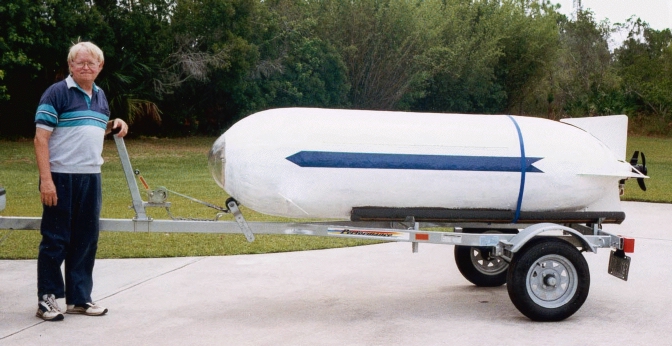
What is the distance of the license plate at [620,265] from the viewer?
648 centimetres

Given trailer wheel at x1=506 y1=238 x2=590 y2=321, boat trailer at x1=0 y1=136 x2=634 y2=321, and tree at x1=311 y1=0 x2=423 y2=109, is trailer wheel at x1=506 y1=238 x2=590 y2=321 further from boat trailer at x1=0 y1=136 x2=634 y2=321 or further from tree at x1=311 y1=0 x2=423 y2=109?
tree at x1=311 y1=0 x2=423 y2=109

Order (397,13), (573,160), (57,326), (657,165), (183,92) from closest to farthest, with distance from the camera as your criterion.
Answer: (57,326) → (573,160) → (657,165) → (183,92) → (397,13)

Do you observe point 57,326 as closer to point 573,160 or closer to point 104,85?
point 573,160

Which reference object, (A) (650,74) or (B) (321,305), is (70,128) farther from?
(A) (650,74)

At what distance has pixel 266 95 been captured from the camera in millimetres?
31219

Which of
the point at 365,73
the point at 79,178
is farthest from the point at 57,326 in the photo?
the point at 365,73

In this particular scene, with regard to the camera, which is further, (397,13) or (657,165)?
(397,13)

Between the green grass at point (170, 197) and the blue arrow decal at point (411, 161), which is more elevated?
the blue arrow decal at point (411, 161)

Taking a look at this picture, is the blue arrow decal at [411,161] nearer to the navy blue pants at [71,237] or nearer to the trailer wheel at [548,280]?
the trailer wheel at [548,280]

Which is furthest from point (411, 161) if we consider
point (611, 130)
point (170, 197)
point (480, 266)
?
point (170, 197)

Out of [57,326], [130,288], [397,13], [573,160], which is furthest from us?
[397,13]

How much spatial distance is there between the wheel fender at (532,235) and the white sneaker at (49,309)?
3.33 metres

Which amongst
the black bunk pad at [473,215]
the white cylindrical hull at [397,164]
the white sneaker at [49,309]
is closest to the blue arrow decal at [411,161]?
the white cylindrical hull at [397,164]

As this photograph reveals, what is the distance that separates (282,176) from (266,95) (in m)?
25.5
